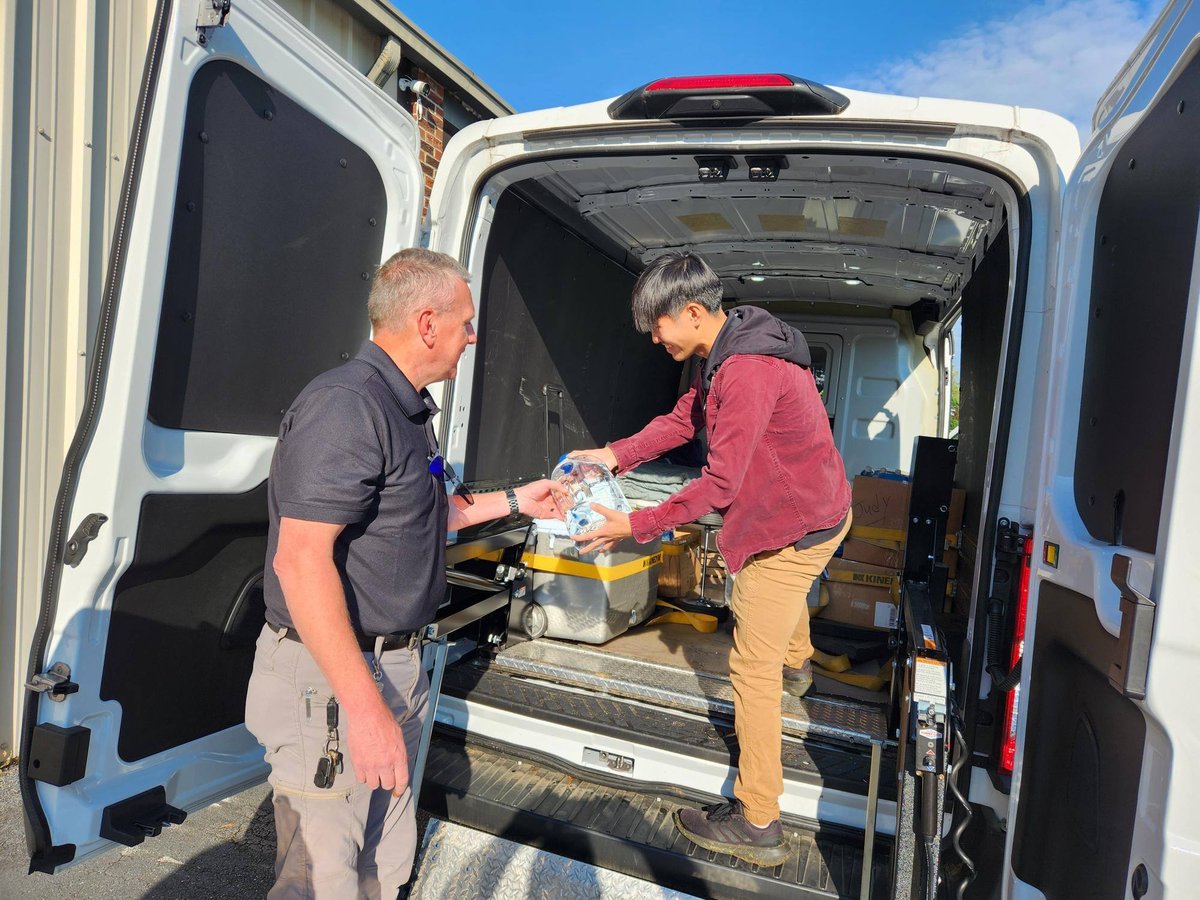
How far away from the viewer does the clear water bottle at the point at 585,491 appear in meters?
2.42

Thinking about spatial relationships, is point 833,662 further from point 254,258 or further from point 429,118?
point 429,118

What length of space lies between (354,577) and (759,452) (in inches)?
50.8

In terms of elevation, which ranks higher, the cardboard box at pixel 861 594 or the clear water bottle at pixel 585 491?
the clear water bottle at pixel 585 491

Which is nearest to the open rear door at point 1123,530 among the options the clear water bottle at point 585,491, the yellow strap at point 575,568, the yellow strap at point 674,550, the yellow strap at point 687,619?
the clear water bottle at point 585,491

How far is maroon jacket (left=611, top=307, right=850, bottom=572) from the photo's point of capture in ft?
7.39

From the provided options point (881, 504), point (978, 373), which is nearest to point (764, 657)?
point (881, 504)

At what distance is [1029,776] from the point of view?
168cm

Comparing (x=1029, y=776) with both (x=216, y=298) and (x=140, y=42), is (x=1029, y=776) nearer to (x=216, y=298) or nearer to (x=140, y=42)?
(x=216, y=298)

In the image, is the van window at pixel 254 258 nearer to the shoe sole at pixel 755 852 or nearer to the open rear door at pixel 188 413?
the open rear door at pixel 188 413

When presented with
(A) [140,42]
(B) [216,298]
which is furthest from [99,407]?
(A) [140,42]

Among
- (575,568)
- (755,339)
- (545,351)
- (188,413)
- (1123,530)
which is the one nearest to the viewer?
(1123,530)

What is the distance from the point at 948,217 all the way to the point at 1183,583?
266 centimetres

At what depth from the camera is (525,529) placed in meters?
3.14

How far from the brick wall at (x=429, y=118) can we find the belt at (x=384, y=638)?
4257 millimetres
